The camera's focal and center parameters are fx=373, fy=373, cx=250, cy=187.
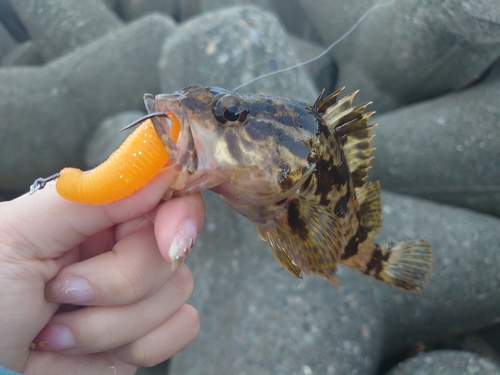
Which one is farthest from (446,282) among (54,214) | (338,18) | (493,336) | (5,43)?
(5,43)

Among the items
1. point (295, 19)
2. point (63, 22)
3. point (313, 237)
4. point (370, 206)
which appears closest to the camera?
point (313, 237)

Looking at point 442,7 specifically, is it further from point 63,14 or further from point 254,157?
point 63,14

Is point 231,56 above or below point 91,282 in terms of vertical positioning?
below

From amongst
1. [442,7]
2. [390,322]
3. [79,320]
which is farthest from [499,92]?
[79,320]

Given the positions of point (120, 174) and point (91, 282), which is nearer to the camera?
point (120, 174)

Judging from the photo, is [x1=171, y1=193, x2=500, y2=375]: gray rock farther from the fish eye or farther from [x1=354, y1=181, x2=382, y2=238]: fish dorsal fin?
the fish eye

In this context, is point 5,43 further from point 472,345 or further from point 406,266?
point 472,345
